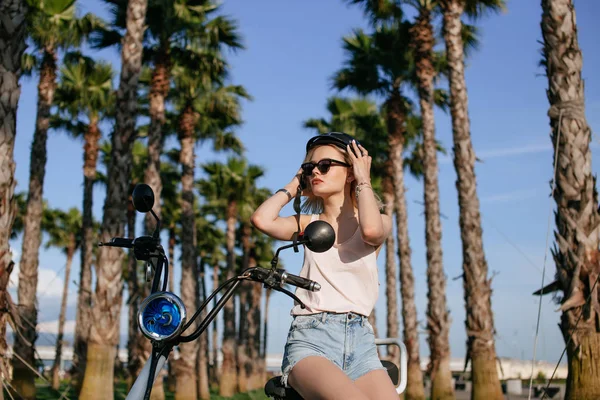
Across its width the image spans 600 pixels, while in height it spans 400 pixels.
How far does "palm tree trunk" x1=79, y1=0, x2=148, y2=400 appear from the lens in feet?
35.6

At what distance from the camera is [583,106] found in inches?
255

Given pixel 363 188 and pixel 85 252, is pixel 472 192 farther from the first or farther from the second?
pixel 85 252

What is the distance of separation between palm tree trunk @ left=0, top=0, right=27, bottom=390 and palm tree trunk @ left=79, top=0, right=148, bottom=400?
4.86 m

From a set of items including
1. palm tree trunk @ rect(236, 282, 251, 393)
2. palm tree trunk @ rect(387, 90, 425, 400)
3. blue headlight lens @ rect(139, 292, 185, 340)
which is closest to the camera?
blue headlight lens @ rect(139, 292, 185, 340)

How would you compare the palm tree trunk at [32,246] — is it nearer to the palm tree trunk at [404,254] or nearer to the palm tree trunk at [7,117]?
the palm tree trunk at [7,117]

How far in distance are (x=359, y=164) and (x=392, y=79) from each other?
21011 mm

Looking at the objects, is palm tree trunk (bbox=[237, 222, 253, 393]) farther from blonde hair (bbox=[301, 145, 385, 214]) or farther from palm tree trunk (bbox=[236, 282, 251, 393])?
blonde hair (bbox=[301, 145, 385, 214])

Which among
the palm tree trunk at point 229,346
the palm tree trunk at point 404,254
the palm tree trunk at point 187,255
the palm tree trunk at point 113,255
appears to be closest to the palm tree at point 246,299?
the palm tree trunk at point 229,346

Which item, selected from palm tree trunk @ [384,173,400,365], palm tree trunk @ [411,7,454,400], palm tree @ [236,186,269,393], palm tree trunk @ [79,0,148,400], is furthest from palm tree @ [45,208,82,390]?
palm tree trunk @ [79,0,148,400]

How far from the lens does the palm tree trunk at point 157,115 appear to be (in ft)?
57.3

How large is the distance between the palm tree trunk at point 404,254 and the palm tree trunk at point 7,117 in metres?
15.2

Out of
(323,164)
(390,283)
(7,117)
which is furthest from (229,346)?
(323,164)

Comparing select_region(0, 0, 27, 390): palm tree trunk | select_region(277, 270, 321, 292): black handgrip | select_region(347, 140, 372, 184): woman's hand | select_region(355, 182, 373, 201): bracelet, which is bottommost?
select_region(277, 270, 321, 292): black handgrip

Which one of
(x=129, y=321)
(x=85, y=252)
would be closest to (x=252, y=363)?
(x=129, y=321)
